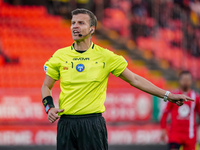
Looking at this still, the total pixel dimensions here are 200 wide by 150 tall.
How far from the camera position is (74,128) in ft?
13.4

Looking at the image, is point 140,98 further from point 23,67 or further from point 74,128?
point 74,128

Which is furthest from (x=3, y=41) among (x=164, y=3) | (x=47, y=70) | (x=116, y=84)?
(x=47, y=70)

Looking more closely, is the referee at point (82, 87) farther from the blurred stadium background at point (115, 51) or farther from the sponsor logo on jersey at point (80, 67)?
the blurred stadium background at point (115, 51)

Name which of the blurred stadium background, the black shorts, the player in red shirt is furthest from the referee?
the blurred stadium background

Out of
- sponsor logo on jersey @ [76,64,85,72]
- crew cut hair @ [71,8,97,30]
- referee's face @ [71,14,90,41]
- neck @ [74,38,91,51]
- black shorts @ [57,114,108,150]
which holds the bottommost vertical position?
black shorts @ [57,114,108,150]

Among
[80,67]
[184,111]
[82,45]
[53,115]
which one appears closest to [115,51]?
[184,111]

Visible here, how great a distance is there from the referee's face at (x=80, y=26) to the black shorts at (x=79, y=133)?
767 mm

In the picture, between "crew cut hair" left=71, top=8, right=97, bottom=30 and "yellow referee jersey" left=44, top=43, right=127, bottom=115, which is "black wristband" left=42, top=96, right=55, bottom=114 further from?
"crew cut hair" left=71, top=8, right=97, bottom=30

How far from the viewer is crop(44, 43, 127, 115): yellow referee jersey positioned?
13.4 ft

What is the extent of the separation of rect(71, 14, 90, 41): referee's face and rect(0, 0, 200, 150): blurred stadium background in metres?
5.99

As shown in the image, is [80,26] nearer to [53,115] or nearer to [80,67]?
[80,67]

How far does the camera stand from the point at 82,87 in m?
4.08

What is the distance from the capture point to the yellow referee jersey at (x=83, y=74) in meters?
4.08

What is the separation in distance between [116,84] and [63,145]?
26.5 feet
